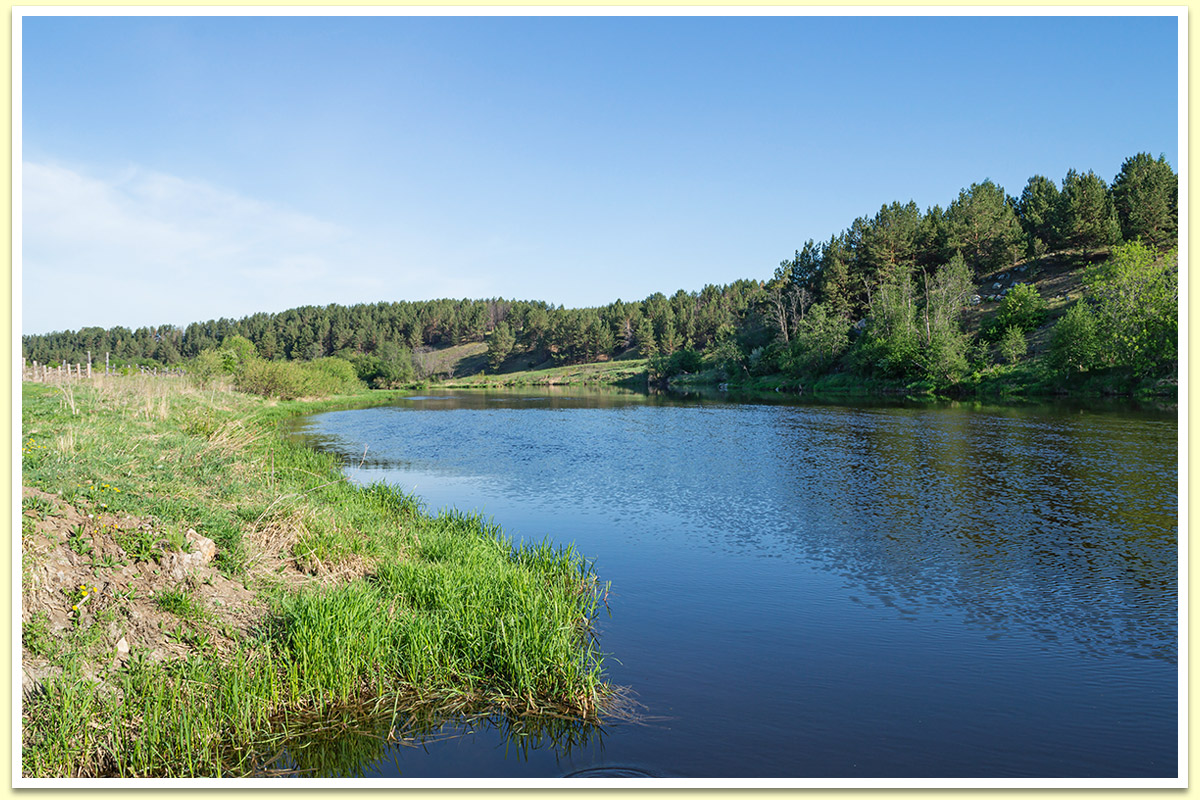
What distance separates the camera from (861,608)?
412 inches

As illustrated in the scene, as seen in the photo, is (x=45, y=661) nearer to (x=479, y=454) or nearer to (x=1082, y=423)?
(x=479, y=454)

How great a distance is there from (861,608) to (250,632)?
27.1 feet

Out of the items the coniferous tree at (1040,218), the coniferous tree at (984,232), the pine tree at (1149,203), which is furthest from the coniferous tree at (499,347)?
the pine tree at (1149,203)

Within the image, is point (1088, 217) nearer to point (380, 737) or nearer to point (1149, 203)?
point (1149, 203)

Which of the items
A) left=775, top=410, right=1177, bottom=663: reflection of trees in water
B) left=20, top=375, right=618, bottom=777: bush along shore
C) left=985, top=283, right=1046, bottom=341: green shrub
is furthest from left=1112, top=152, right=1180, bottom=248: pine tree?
left=20, top=375, right=618, bottom=777: bush along shore

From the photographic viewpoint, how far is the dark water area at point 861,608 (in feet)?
21.5

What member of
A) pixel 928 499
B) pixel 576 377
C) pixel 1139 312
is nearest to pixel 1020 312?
pixel 1139 312

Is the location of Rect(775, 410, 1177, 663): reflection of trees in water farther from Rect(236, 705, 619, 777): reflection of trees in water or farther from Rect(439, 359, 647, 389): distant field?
Rect(439, 359, 647, 389): distant field

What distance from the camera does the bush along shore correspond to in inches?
239

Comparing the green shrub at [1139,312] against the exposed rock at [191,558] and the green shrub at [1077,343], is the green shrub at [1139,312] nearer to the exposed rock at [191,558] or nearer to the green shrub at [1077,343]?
the green shrub at [1077,343]
